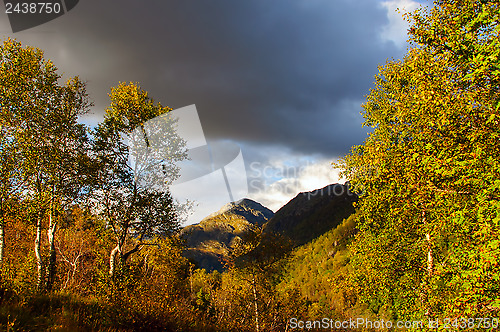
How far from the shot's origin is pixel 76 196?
47.4ft

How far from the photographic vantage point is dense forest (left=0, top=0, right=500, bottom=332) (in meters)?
6.71

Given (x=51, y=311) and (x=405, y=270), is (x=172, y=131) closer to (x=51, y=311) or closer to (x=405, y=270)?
(x=51, y=311)

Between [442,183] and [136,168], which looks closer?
[442,183]

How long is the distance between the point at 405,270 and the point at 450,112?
312 inches

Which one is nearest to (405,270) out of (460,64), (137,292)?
(460,64)

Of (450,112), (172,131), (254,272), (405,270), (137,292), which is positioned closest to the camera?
(450,112)

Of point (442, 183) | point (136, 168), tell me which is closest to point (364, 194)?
point (442, 183)

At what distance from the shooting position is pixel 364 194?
13.6 metres

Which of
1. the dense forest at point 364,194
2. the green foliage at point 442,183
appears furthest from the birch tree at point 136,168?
the green foliage at point 442,183

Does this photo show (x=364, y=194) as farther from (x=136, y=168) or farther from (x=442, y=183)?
(x=136, y=168)

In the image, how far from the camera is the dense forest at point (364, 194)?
22.0 ft

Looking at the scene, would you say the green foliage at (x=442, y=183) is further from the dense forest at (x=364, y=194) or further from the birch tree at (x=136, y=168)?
the birch tree at (x=136, y=168)

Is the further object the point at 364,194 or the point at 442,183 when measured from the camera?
the point at 364,194

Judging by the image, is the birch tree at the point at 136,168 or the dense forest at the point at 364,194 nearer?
the dense forest at the point at 364,194
